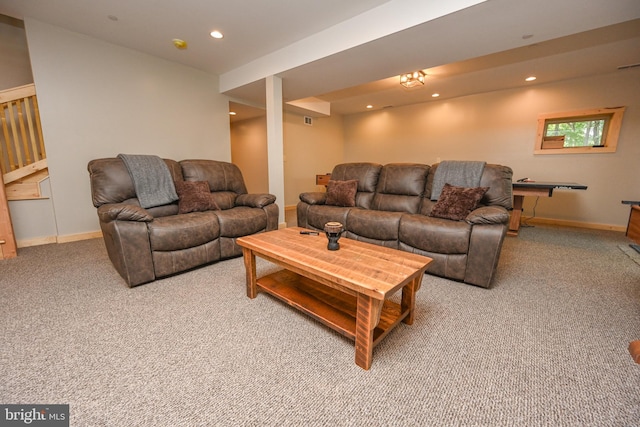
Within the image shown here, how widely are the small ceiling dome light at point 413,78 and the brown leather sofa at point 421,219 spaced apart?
66.8 inches

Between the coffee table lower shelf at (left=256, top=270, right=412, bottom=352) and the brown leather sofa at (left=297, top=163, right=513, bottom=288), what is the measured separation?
89 centimetres

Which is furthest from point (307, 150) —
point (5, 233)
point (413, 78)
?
point (5, 233)

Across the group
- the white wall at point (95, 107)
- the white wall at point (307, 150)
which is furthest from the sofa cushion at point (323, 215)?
the white wall at point (307, 150)

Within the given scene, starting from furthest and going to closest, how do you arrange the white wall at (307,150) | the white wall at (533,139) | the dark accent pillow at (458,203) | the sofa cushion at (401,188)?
the white wall at (307,150) < the white wall at (533,139) < the sofa cushion at (401,188) < the dark accent pillow at (458,203)

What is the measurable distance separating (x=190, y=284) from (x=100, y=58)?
10.8 ft

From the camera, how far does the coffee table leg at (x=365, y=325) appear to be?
113cm

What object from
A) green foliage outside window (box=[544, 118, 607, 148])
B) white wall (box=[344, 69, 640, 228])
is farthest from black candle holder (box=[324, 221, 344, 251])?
green foliage outside window (box=[544, 118, 607, 148])

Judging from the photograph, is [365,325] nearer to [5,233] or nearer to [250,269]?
[250,269]

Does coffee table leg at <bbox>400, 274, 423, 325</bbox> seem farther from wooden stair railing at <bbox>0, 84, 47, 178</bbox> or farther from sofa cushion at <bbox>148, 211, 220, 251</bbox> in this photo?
wooden stair railing at <bbox>0, 84, 47, 178</bbox>

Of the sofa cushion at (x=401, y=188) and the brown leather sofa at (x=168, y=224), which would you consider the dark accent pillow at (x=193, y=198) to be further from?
the sofa cushion at (x=401, y=188)

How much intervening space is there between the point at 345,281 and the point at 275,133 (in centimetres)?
298

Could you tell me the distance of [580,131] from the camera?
4180 millimetres

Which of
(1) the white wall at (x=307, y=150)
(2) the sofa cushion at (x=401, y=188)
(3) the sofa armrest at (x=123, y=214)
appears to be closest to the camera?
(3) the sofa armrest at (x=123, y=214)

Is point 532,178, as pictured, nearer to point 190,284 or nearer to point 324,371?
point 324,371
